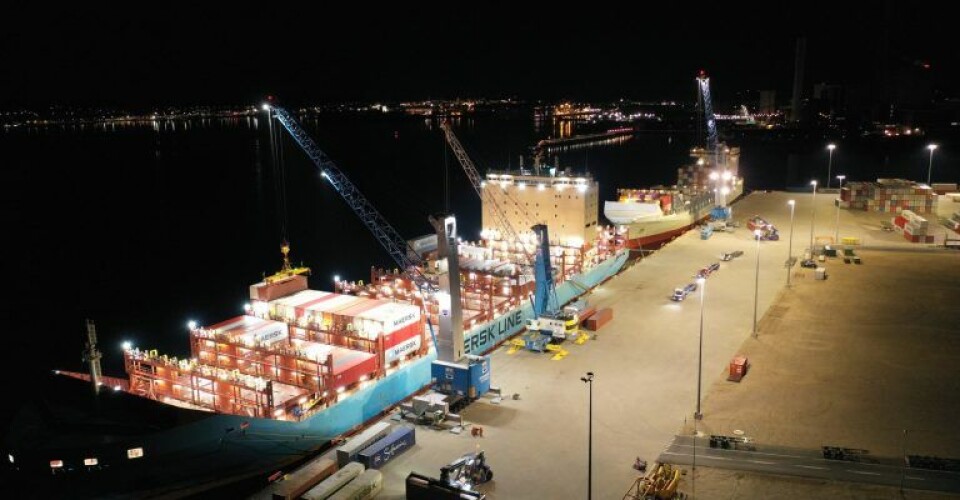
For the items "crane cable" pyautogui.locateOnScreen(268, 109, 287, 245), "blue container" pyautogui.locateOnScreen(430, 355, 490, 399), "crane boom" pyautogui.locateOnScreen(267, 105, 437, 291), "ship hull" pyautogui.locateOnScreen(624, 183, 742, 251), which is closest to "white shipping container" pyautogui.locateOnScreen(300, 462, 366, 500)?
"blue container" pyautogui.locateOnScreen(430, 355, 490, 399)

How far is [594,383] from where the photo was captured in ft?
90.1

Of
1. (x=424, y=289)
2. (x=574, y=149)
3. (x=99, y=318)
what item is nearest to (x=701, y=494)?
(x=424, y=289)

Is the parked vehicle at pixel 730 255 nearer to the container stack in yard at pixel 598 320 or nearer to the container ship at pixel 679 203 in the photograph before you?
the container ship at pixel 679 203

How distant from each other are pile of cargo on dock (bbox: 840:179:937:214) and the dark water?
4126 cm

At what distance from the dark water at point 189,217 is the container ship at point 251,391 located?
54.9 feet

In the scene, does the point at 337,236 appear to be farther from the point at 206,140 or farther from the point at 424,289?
the point at 206,140

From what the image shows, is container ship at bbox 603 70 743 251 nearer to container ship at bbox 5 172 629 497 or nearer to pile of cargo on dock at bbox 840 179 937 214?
pile of cargo on dock at bbox 840 179 937 214

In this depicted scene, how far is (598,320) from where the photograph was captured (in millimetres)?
34438

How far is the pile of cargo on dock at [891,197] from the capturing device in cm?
6800

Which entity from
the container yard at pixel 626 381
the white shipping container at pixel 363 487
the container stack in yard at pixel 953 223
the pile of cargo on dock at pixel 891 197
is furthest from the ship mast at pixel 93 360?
the pile of cargo on dock at pixel 891 197

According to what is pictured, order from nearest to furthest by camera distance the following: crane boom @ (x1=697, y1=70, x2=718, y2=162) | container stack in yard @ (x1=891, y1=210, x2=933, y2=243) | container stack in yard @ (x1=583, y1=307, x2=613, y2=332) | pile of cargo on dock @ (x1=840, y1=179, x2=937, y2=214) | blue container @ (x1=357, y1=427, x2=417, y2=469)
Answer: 1. blue container @ (x1=357, y1=427, x2=417, y2=469)
2. container stack in yard @ (x1=583, y1=307, x2=613, y2=332)
3. container stack in yard @ (x1=891, y1=210, x2=933, y2=243)
4. pile of cargo on dock @ (x1=840, y1=179, x2=937, y2=214)
5. crane boom @ (x1=697, y1=70, x2=718, y2=162)

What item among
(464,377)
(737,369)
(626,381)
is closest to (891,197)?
(737,369)

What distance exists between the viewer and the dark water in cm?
5275

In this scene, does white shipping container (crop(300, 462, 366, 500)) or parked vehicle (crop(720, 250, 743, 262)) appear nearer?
white shipping container (crop(300, 462, 366, 500))
